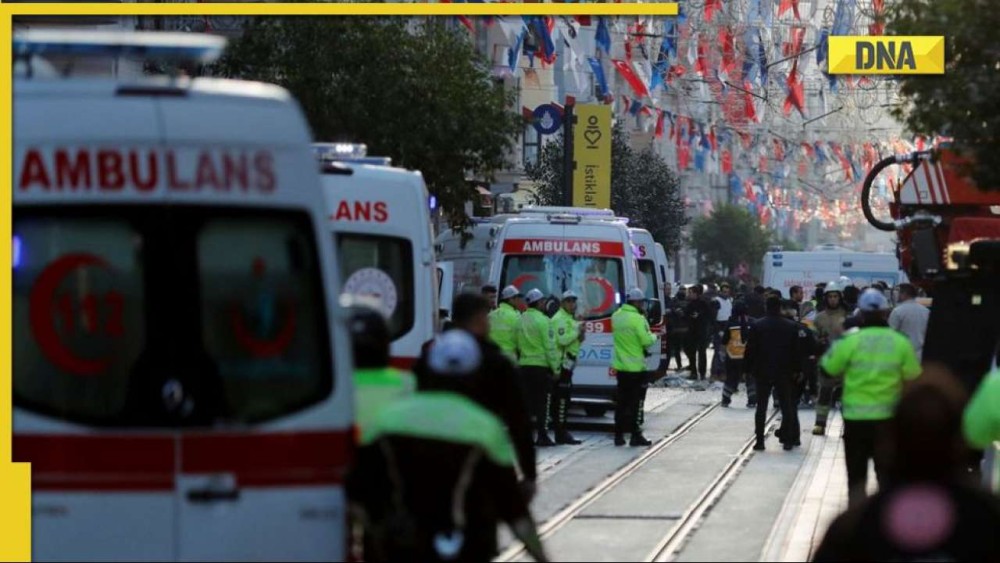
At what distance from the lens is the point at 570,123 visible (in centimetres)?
3778

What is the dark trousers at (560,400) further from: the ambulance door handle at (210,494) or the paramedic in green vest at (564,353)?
the ambulance door handle at (210,494)

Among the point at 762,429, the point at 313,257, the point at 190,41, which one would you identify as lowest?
the point at 762,429

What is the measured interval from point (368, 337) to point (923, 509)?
436 centimetres

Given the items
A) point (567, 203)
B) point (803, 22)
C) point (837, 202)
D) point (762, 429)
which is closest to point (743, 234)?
point (837, 202)

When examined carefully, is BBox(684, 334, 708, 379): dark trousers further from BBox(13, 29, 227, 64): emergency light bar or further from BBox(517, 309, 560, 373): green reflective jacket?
BBox(13, 29, 227, 64): emergency light bar

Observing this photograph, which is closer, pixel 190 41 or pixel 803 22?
pixel 190 41

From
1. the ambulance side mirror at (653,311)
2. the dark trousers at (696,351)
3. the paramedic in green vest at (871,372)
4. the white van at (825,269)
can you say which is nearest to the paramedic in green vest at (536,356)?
the ambulance side mirror at (653,311)

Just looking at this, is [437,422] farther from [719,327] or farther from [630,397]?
[719,327]

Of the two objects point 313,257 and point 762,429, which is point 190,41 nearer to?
point 313,257

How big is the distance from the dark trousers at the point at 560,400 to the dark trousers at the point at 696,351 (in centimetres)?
1463

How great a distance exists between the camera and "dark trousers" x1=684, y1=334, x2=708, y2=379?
38281 millimetres

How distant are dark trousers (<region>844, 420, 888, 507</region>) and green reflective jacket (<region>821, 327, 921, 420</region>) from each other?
12 centimetres

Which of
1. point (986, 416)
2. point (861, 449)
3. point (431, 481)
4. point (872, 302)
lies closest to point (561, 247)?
point (861, 449)

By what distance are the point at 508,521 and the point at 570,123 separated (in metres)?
30.0
